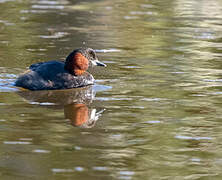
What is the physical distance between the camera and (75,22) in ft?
57.6

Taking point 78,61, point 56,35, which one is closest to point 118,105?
point 78,61

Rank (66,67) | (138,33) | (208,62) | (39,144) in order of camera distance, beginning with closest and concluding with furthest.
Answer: (39,144) → (66,67) → (208,62) → (138,33)

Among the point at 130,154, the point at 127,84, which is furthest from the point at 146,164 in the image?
the point at 127,84

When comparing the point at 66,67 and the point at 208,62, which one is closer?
the point at 66,67

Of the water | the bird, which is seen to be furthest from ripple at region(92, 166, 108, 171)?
the bird

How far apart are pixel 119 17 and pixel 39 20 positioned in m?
2.51

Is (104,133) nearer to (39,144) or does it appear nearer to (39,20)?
(39,144)

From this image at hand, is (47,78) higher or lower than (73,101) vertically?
higher

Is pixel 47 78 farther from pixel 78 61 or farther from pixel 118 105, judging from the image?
pixel 118 105

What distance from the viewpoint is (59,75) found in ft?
33.7

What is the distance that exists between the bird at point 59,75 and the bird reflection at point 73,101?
102 mm

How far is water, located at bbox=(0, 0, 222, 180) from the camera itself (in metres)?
6.63

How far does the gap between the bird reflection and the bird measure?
0.34ft

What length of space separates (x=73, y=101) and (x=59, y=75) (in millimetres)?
852
